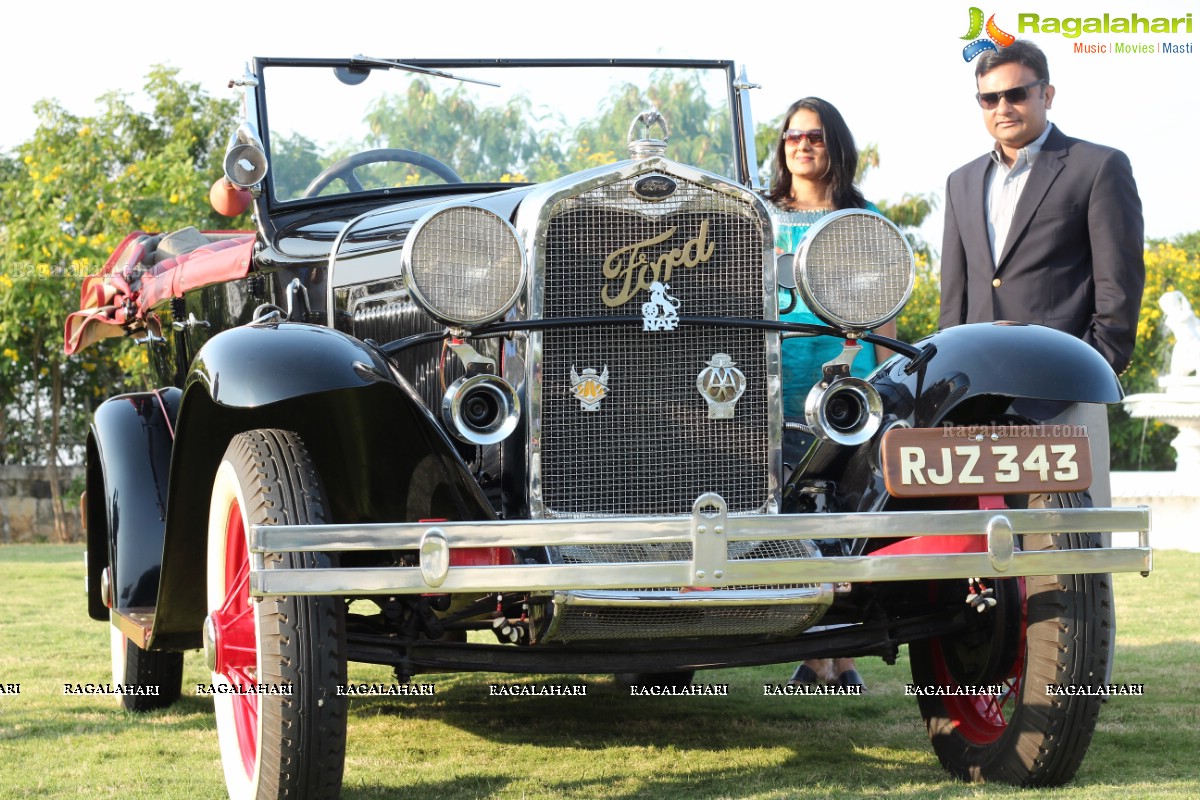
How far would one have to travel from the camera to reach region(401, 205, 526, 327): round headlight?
3.00m

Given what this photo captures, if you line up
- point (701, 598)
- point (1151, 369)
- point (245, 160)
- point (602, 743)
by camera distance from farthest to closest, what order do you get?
point (1151, 369)
point (245, 160)
point (602, 743)
point (701, 598)

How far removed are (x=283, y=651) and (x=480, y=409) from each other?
0.74m

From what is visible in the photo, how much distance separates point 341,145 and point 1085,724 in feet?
10.2

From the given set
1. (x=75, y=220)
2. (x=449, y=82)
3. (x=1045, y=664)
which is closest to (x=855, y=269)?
(x=1045, y=664)

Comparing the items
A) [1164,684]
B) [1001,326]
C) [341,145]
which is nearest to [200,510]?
[341,145]

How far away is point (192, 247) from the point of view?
5.41 metres

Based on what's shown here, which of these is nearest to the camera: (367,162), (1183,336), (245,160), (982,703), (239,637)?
(239,637)

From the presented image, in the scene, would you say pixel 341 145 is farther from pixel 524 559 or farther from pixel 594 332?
pixel 524 559

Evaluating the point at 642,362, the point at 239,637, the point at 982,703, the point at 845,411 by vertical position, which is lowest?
the point at 982,703

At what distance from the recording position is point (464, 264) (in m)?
3.04

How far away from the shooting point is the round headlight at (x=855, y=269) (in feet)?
10.5

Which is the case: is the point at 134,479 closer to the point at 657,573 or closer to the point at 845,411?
the point at 657,573

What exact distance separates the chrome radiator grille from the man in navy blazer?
1425 mm

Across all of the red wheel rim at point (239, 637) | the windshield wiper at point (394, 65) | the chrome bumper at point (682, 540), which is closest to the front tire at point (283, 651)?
the red wheel rim at point (239, 637)
